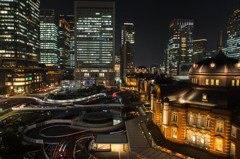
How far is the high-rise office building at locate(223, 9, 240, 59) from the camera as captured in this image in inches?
6522

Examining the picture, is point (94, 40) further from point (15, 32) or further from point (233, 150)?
point (233, 150)

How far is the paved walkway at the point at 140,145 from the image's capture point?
24989 mm

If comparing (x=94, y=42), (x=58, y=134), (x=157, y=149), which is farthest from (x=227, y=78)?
(x=94, y=42)

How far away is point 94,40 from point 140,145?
453 ft

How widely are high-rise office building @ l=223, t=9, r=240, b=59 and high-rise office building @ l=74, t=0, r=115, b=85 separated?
A: 5421 inches

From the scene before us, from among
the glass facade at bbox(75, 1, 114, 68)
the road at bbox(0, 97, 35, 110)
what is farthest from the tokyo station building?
the glass facade at bbox(75, 1, 114, 68)

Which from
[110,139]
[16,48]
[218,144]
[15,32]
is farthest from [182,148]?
[15,32]

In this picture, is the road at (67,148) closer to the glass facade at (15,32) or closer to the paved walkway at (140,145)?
the paved walkway at (140,145)

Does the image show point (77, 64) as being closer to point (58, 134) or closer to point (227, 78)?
point (58, 134)

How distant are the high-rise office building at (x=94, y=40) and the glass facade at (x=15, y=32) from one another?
4281 cm

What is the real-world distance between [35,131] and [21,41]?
357 ft

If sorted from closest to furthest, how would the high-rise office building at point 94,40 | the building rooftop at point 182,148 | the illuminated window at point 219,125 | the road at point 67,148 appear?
the illuminated window at point 219,125 → the building rooftop at point 182,148 → the road at point 67,148 → the high-rise office building at point 94,40

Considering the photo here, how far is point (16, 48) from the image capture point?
118688 mm

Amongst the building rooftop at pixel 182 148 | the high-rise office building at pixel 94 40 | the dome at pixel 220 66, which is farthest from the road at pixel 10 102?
the dome at pixel 220 66
